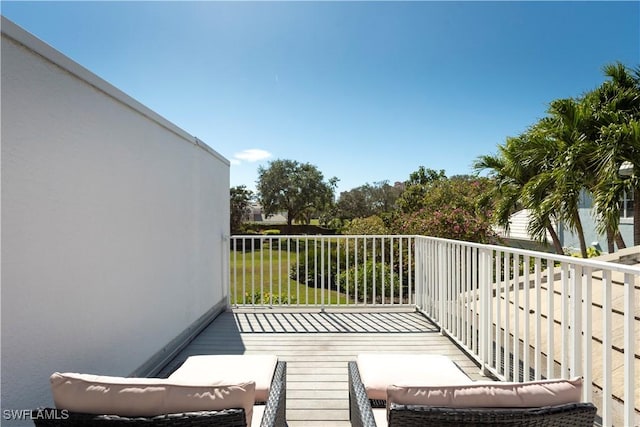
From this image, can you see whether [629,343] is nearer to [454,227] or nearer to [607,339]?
[607,339]

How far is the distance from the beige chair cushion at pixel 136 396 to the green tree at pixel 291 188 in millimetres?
23490

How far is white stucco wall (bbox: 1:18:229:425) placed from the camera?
162cm

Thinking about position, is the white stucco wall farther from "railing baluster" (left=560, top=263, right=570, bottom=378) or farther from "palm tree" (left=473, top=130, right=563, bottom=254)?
"palm tree" (left=473, top=130, right=563, bottom=254)

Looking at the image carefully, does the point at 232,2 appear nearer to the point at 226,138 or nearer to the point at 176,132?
the point at 176,132

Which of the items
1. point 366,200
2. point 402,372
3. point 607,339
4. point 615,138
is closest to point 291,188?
point 366,200

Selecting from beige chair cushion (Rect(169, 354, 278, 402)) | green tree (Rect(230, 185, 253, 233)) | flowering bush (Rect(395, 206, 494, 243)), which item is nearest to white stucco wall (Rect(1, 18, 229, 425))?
beige chair cushion (Rect(169, 354, 278, 402))

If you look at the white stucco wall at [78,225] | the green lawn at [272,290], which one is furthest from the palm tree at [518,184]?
the white stucco wall at [78,225]

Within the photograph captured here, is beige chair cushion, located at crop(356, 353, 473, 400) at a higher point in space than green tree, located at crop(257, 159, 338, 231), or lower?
lower

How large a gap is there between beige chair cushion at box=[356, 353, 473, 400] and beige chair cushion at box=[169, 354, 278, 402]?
544 millimetres

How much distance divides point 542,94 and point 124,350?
581 inches

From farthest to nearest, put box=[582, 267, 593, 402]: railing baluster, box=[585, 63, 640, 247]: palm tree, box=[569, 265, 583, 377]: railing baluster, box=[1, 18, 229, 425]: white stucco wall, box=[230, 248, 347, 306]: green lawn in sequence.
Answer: box=[585, 63, 640, 247]: palm tree < box=[230, 248, 347, 306]: green lawn < box=[569, 265, 583, 377]: railing baluster < box=[582, 267, 593, 402]: railing baluster < box=[1, 18, 229, 425]: white stucco wall

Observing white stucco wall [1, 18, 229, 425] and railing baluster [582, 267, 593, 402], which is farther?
railing baluster [582, 267, 593, 402]

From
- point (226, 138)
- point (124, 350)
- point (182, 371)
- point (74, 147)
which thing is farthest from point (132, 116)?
point (226, 138)

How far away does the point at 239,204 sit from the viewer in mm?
24031
